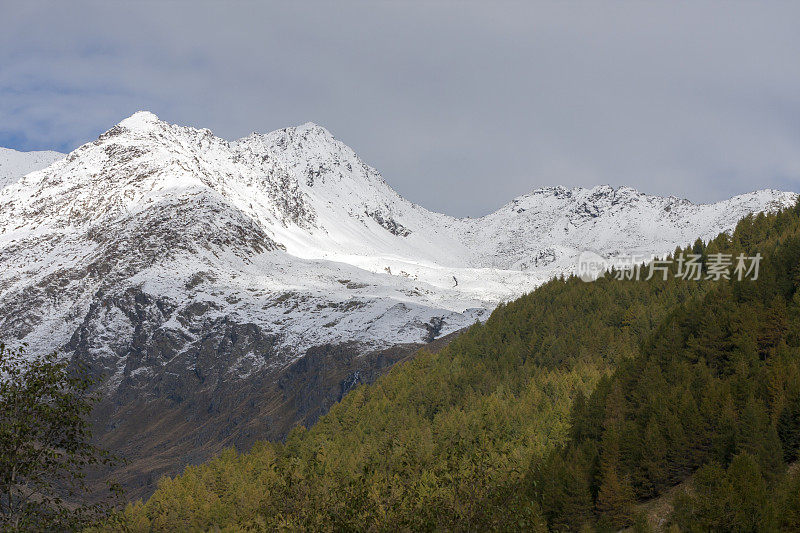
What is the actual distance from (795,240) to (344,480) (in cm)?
10974

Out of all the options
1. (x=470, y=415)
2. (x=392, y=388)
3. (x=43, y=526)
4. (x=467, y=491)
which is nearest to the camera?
(x=43, y=526)

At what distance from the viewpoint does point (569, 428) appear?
380 feet

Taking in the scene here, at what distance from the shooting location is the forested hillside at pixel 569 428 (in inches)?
1898

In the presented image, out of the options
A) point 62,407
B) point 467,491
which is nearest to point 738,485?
point 467,491

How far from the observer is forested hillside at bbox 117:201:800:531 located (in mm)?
48219

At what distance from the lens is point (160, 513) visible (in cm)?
12606

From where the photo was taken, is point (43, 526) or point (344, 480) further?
point (344, 480)

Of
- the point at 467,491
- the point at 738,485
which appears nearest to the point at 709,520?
the point at 738,485

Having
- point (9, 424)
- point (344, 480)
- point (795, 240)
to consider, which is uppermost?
point (795, 240)

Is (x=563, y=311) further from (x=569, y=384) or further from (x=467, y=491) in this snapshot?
(x=467, y=491)

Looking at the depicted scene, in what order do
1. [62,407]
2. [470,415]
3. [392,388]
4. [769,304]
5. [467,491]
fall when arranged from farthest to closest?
[392,388] < [470,415] < [769,304] < [467,491] < [62,407]

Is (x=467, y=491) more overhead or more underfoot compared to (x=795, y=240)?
more underfoot

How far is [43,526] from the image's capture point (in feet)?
106

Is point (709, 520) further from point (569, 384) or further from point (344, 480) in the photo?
point (569, 384)
